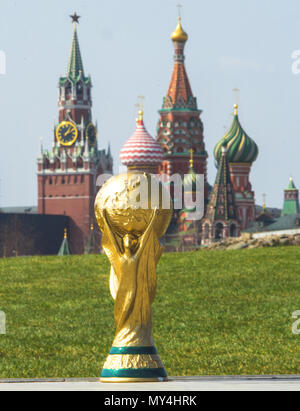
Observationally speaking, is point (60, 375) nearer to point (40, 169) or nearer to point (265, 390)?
point (265, 390)

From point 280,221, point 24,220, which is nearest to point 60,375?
point 280,221

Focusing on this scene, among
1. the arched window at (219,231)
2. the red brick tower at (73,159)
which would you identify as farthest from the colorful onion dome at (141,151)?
the red brick tower at (73,159)

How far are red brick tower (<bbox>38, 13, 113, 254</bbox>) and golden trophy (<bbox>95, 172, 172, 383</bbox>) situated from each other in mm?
96717

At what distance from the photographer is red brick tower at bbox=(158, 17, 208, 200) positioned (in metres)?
93.4

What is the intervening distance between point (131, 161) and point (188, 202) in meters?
5.93

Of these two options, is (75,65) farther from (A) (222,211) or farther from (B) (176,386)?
(B) (176,386)

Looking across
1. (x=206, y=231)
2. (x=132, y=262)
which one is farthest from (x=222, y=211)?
(x=132, y=262)

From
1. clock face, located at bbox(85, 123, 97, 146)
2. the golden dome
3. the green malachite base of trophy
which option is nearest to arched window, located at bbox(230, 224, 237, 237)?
the golden dome

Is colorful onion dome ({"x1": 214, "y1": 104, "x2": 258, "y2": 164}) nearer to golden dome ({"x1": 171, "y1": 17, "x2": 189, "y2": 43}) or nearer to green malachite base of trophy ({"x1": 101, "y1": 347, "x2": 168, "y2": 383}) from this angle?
golden dome ({"x1": 171, "y1": 17, "x2": 189, "y2": 43})

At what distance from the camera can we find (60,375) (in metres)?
14.8

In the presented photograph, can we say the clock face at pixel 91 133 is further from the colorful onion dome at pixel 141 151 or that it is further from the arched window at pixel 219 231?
the arched window at pixel 219 231

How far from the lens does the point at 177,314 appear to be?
1853cm

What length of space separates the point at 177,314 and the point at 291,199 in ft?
314

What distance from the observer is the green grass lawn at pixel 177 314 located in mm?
15477
